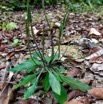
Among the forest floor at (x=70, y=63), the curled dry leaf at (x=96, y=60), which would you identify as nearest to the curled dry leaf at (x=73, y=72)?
the forest floor at (x=70, y=63)

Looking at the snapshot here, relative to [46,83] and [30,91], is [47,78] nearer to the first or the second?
[46,83]

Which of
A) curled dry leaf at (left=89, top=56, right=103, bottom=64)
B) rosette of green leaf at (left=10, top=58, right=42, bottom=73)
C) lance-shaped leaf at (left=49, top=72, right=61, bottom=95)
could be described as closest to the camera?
lance-shaped leaf at (left=49, top=72, right=61, bottom=95)

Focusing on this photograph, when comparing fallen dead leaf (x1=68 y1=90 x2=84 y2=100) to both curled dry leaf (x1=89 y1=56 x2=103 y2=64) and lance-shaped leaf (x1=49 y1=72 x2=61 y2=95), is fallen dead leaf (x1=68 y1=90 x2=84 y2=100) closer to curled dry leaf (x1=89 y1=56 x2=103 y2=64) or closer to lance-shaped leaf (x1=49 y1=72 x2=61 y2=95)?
lance-shaped leaf (x1=49 y1=72 x2=61 y2=95)

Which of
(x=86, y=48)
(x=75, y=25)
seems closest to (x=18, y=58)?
(x=86, y=48)

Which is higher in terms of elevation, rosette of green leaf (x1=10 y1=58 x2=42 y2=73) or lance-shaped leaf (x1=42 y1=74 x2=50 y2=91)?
rosette of green leaf (x1=10 y1=58 x2=42 y2=73)

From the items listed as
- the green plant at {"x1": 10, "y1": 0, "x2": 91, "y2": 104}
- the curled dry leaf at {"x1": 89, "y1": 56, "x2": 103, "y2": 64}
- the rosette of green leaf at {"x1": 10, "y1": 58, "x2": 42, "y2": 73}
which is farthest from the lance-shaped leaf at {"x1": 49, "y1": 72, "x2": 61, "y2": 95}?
the curled dry leaf at {"x1": 89, "y1": 56, "x2": 103, "y2": 64}

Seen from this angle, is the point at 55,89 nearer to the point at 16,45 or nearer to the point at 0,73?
the point at 0,73

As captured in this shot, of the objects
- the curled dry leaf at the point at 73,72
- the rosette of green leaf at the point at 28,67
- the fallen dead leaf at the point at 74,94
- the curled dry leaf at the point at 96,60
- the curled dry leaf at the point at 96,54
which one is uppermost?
the rosette of green leaf at the point at 28,67

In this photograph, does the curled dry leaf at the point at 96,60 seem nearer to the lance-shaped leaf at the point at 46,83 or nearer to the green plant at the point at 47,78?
the green plant at the point at 47,78

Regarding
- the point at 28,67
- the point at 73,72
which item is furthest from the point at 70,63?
the point at 28,67

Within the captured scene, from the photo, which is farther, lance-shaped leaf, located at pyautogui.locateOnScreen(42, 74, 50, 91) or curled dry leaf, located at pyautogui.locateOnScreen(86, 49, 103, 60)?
curled dry leaf, located at pyautogui.locateOnScreen(86, 49, 103, 60)
